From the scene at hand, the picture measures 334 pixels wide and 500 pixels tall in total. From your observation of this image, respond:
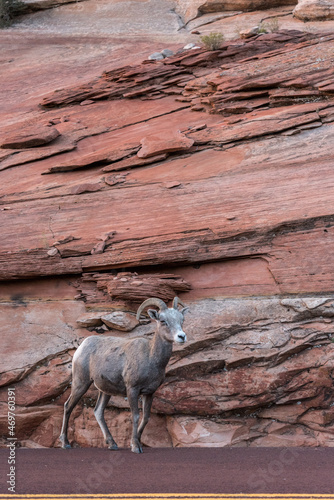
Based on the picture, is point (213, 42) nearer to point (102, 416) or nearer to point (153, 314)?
point (153, 314)

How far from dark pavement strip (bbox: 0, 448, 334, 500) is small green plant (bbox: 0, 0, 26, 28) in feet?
57.2

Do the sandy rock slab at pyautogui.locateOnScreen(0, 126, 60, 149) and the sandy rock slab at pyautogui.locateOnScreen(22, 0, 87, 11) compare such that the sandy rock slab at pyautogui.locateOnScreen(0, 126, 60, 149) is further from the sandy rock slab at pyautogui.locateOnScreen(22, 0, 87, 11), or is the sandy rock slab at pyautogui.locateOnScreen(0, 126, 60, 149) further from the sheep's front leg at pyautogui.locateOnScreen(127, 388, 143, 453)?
the sandy rock slab at pyautogui.locateOnScreen(22, 0, 87, 11)

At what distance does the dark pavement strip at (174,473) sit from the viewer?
7091mm

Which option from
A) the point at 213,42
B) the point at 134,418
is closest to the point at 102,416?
the point at 134,418

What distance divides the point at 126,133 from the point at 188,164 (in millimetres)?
2330

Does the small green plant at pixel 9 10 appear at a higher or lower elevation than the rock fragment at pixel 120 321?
higher

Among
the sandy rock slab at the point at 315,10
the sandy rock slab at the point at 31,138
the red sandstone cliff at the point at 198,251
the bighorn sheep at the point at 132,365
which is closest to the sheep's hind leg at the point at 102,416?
the bighorn sheep at the point at 132,365

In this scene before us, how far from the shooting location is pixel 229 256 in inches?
461

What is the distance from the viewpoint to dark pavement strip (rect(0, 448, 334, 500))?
7091 mm

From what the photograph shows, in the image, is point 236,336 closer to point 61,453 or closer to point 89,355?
point 89,355

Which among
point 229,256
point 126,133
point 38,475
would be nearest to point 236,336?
point 229,256

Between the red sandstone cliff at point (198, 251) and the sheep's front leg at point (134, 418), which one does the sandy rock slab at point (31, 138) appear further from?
the sheep's front leg at point (134, 418)

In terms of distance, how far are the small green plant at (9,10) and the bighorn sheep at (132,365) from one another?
16219mm

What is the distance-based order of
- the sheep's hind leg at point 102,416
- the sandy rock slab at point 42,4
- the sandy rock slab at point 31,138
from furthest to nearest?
the sandy rock slab at point 42,4 < the sandy rock slab at point 31,138 < the sheep's hind leg at point 102,416
